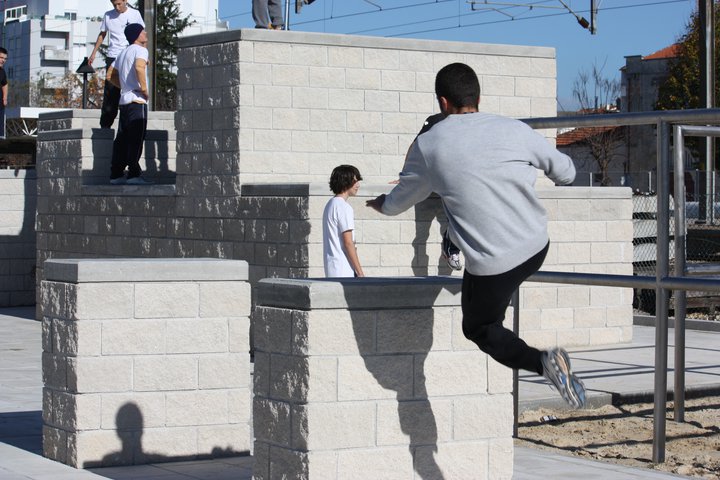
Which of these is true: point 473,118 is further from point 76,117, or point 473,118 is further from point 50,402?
point 76,117

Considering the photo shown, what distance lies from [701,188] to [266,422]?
28.5ft

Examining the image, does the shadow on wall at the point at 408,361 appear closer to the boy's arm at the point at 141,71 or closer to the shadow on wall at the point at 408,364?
the shadow on wall at the point at 408,364

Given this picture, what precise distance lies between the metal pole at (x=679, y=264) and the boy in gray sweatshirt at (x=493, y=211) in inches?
111

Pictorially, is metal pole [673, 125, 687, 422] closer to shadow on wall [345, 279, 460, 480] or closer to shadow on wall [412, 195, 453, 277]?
shadow on wall [345, 279, 460, 480]

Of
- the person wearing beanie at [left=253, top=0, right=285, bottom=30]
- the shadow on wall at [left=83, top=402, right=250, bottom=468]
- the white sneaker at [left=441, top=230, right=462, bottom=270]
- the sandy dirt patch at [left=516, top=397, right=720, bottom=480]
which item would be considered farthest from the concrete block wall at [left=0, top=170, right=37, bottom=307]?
the shadow on wall at [left=83, top=402, right=250, bottom=468]

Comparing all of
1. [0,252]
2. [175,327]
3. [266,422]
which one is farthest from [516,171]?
[0,252]

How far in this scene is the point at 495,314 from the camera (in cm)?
543

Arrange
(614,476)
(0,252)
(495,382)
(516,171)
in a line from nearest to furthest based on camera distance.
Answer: (516,171) → (495,382) → (614,476) → (0,252)

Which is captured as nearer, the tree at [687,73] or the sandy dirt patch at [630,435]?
the sandy dirt patch at [630,435]

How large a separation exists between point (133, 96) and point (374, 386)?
10.5m

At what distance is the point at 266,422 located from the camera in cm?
560

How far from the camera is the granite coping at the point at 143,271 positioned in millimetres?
7020

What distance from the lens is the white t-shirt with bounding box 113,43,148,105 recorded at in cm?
1521

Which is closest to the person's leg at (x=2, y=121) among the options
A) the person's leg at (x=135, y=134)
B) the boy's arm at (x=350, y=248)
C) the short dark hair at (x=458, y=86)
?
the person's leg at (x=135, y=134)
